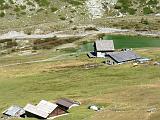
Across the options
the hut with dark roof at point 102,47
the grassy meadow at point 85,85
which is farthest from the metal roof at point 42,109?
the hut with dark roof at point 102,47

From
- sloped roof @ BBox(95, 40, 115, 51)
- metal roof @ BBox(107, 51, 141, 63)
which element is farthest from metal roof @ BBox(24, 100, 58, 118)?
sloped roof @ BBox(95, 40, 115, 51)

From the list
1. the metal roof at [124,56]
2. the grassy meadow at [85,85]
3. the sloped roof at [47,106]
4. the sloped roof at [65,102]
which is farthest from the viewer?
the metal roof at [124,56]

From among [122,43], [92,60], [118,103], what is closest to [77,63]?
[92,60]

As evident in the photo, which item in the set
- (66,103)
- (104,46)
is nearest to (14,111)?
(66,103)

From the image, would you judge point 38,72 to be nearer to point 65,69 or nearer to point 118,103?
point 65,69

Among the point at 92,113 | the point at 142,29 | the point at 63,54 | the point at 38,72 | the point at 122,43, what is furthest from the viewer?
the point at 142,29

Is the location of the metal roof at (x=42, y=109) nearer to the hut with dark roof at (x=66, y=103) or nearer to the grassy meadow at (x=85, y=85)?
the hut with dark roof at (x=66, y=103)
